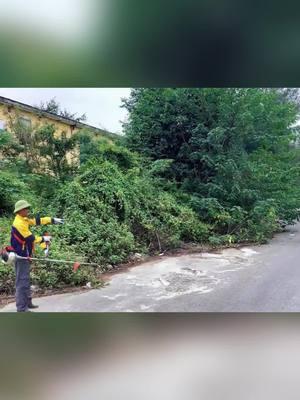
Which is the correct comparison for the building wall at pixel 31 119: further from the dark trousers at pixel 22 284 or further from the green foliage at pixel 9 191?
the dark trousers at pixel 22 284

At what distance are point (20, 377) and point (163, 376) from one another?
982mm

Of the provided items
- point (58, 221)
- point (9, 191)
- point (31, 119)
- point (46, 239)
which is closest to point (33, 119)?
point (31, 119)

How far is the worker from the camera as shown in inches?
123

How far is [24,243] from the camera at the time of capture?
3232mm

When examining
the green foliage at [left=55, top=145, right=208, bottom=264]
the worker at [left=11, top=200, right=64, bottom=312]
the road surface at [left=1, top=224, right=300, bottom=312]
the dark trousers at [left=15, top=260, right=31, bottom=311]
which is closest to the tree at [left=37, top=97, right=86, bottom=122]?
the green foliage at [left=55, top=145, right=208, bottom=264]

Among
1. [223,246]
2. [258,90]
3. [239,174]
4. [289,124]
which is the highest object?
[258,90]

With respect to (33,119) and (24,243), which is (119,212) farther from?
(33,119)

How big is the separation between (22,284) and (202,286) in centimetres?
157

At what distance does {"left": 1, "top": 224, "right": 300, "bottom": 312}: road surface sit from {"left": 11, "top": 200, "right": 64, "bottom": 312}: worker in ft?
0.31

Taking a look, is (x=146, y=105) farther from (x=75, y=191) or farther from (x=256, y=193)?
(x=256, y=193)

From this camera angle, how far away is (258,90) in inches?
134

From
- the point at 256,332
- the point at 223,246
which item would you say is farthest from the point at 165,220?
the point at 256,332

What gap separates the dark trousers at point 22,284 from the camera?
3117 millimetres

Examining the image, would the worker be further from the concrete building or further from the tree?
the tree
